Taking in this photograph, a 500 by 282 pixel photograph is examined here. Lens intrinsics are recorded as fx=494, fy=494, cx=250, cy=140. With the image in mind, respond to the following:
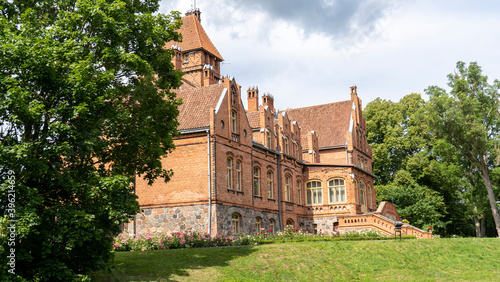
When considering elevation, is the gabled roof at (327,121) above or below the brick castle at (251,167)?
above

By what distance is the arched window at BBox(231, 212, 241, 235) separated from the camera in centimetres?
2941

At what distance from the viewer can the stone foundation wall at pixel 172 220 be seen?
27547 millimetres

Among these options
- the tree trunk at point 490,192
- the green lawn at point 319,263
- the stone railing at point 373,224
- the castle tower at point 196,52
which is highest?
the castle tower at point 196,52

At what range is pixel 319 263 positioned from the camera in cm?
2073

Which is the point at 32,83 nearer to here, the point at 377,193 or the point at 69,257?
the point at 69,257

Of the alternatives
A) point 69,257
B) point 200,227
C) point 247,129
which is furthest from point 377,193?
point 69,257

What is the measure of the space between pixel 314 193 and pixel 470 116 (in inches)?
560

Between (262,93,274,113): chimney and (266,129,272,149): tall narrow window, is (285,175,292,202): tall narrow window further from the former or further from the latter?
(262,93,274,113): chimney

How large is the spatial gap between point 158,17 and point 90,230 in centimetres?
849

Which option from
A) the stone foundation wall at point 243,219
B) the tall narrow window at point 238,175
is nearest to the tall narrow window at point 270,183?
the stone foundation wall at point 243,219

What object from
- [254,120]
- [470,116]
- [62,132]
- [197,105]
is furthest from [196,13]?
[62,132]

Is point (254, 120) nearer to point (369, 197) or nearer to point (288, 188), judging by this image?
point (288, 188)

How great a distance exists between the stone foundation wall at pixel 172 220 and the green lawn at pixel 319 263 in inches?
213

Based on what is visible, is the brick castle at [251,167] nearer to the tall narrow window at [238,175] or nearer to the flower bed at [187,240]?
the tall narrow window at [238,175]
